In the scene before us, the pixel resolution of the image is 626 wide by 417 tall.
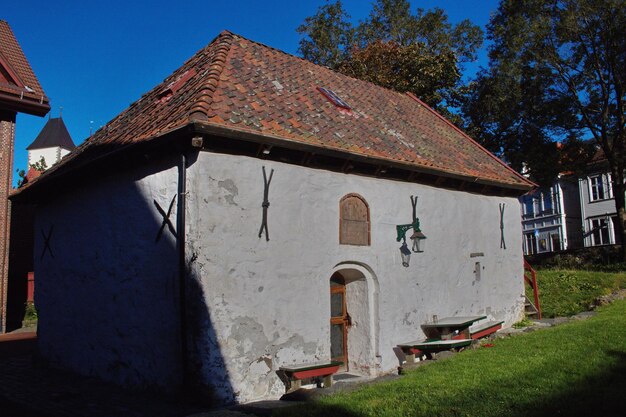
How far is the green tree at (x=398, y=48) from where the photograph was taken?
886 inches

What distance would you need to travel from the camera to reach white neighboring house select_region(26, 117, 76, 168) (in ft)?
175

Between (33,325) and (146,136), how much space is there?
12.4 metres

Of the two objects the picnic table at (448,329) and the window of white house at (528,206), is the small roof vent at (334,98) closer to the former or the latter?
the picnic table at (448,329)

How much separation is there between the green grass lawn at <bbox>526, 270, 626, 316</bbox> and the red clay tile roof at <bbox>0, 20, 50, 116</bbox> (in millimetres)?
15804

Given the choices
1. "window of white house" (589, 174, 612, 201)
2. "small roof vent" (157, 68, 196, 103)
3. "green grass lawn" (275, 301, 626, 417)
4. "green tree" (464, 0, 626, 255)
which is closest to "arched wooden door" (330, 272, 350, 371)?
"green grass lawn" (275, 301, 626, 417)

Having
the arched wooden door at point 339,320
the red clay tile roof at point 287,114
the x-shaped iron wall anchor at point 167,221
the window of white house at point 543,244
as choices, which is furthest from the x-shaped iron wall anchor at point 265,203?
the window of white house at point 543,244

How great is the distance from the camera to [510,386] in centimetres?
661

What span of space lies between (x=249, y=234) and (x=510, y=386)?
414cm

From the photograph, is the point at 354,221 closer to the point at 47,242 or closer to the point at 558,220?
the point at 47,242

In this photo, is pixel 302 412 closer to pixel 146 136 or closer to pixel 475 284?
pixel 146 136

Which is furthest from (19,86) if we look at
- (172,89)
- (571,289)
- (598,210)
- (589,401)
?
(598,210)

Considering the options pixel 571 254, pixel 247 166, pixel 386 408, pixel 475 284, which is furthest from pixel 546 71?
pixel 386 408

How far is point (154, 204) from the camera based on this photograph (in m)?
8.52

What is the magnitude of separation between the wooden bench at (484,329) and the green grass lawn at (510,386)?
1676 mm
